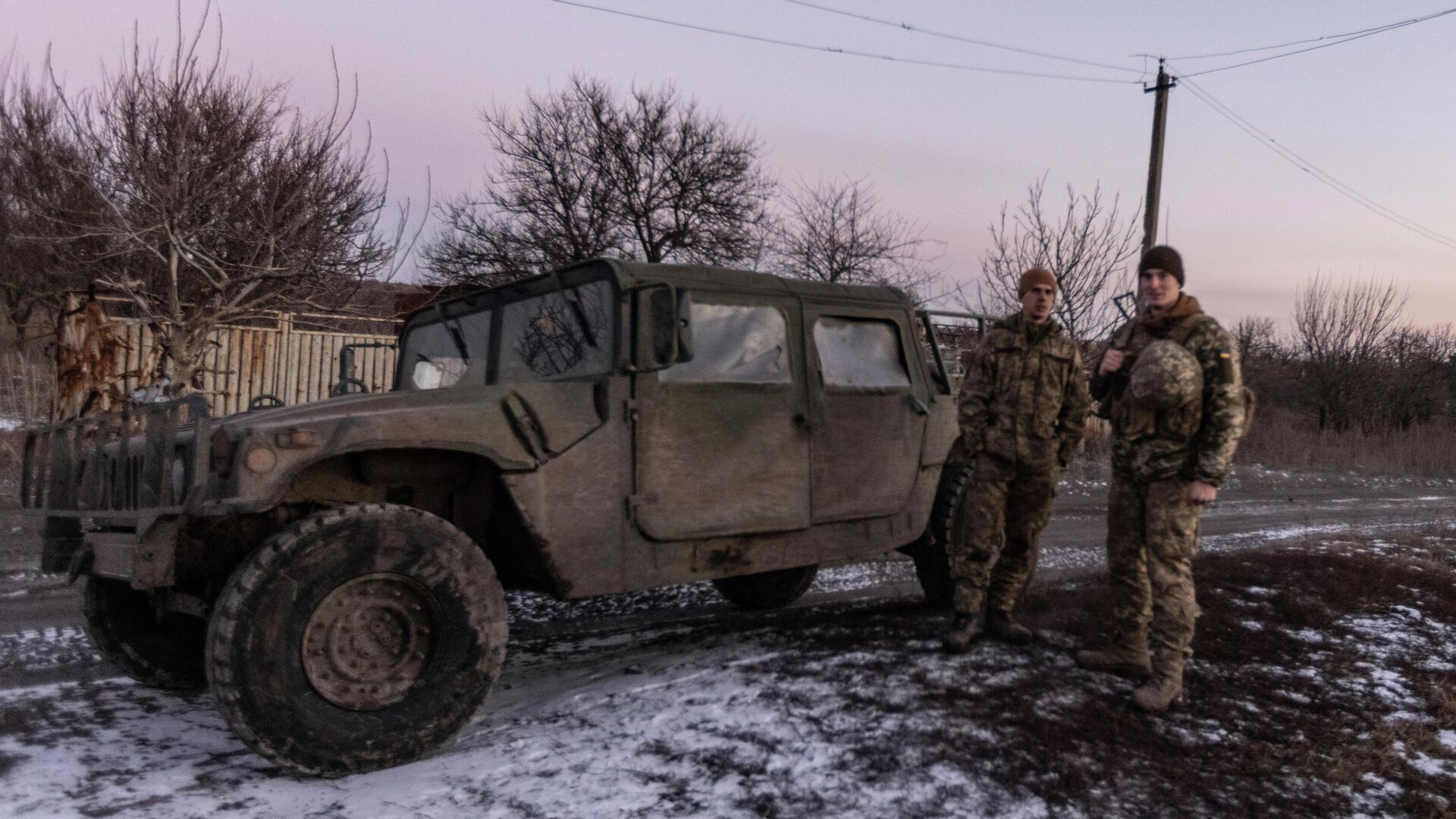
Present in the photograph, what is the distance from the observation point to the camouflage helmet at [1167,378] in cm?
400

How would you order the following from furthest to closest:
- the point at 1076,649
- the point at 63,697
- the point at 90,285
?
the point at 90,285
the point at 1076,649
the point at 63,697

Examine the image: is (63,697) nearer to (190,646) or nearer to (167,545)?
(190,646)

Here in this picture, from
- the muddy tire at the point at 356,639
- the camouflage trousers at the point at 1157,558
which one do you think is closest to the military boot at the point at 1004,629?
the camouflage trousers at the point at 1157,558

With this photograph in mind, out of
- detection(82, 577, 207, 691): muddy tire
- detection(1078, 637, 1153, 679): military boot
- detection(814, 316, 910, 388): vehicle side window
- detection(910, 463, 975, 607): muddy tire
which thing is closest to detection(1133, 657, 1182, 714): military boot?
detection(1078, 637, 1153, 679): military boot

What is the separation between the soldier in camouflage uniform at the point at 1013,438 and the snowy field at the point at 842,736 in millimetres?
302

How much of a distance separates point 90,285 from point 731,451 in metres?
8.39

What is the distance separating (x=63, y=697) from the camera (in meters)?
4.26

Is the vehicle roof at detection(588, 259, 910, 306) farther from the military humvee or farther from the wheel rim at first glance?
the wheel rim

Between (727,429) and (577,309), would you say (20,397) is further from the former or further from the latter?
(727,429)

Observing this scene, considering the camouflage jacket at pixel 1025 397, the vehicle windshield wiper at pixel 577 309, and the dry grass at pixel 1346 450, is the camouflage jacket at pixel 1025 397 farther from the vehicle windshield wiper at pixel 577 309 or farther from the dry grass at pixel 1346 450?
the dry grass at pixel 1346 450

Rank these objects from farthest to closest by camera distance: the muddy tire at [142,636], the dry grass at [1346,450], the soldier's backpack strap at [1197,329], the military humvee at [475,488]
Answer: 1. the dry grass at [1346,450]
2. the muddy tire at [142,636]
3. the soldier's backpack strap at [1197,329]
4. the military humvee at [475,488]

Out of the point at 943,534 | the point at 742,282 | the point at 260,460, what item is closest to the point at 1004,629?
the point at 943,534

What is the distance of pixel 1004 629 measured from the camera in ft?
15.8

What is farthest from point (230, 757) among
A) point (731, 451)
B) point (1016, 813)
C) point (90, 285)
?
point (90, 285)
